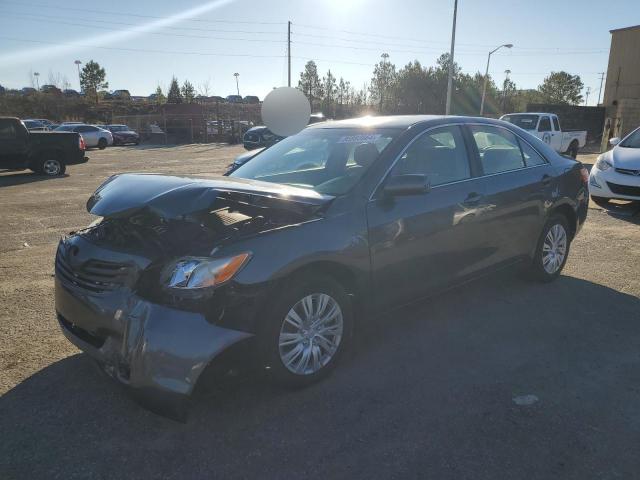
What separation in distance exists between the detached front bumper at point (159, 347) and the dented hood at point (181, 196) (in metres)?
0.52

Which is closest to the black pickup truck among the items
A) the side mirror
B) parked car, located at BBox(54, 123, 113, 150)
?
the side mirror

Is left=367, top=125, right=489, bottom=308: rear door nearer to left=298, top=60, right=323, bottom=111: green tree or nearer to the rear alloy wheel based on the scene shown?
the rear alloy wheel

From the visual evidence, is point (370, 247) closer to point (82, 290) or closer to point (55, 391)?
point (82, 290)

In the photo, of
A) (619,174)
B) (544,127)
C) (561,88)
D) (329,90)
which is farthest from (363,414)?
(561,88)

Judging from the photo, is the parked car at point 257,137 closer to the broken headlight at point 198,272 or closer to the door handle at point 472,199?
the door handle at point 472,199

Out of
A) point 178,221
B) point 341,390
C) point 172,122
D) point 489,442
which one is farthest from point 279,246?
point 172,122

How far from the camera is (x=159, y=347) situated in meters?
2.50

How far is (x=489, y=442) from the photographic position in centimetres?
267

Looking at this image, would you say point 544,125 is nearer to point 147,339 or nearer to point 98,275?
point 98,275

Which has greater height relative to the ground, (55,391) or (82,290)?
(82,290)

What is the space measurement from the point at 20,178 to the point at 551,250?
594 inches

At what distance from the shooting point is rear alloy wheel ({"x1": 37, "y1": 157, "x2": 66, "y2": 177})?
15.3 metres

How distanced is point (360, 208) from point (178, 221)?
119 centimetres

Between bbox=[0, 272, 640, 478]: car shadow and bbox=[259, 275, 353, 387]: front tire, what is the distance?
5.4 inches
